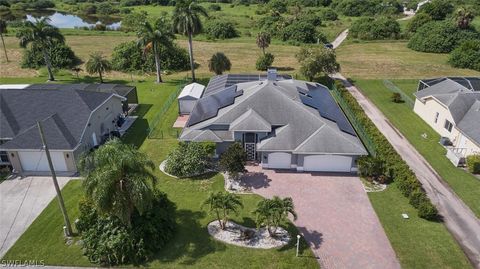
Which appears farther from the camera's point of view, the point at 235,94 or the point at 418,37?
the point at 418,37

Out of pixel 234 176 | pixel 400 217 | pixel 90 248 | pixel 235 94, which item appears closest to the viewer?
pixel 90 248

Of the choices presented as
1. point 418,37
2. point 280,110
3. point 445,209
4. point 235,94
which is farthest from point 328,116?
point 418,37

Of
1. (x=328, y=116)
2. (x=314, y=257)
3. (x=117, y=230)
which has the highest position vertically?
(x=328, y=116)

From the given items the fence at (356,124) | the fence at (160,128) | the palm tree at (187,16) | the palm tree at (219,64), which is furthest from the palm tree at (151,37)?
the fence at (356,124)

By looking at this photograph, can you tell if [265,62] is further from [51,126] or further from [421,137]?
[51,126]

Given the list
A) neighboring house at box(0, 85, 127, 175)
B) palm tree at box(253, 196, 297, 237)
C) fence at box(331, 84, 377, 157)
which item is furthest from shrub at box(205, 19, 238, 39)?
palm tree at box(253, 196, 297, 237)

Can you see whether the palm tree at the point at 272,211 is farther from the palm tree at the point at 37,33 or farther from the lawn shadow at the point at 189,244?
the palm tree at the point at 37,33

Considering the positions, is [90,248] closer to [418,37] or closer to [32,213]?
[32,213]
